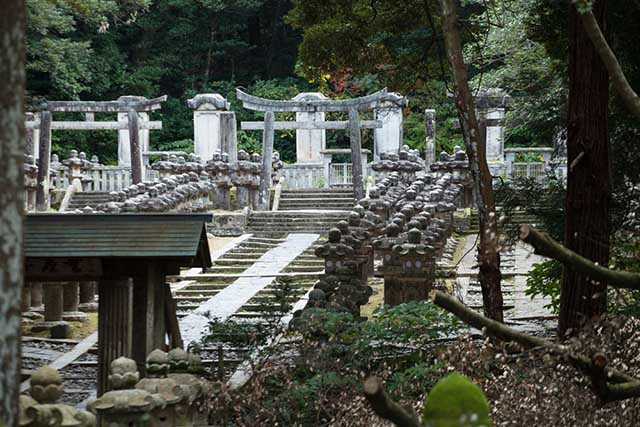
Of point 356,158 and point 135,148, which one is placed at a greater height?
point 135,148

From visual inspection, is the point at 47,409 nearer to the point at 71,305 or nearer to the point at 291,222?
the point at 71,305

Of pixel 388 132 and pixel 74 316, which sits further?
pixel 388 132

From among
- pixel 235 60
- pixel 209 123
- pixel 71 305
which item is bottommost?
pixel 71 305

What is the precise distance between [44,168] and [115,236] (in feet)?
73.4

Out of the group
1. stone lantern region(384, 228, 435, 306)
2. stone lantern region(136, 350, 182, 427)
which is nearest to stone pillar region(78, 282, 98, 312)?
stone lantern region(384, 228, 435, 306)

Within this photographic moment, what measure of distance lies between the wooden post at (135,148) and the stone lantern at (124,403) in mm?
26134

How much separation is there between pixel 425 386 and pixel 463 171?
19465 mm

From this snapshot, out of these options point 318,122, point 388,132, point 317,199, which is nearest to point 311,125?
point 318,122

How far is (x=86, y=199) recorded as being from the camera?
106ft

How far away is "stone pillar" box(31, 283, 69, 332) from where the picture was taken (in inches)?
637

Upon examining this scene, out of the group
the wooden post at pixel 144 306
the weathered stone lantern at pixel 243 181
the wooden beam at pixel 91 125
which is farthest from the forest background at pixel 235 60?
the wooden post at pixel 144 306

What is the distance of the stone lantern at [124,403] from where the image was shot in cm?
621

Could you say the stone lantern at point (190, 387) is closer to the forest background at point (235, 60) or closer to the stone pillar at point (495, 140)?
the forest background at point (235, 60)

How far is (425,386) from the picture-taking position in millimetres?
8531
